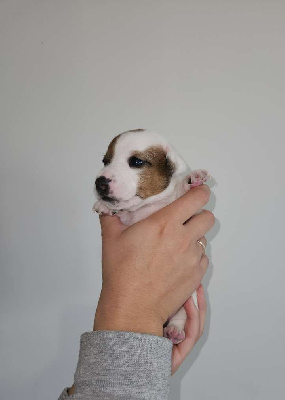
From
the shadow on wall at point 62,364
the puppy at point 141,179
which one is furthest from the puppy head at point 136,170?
the shadow on wall at point 62,364

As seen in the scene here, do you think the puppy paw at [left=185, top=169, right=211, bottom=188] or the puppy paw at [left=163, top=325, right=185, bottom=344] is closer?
the puppy paw at [left=163, top=325, right=185, bottom=344]

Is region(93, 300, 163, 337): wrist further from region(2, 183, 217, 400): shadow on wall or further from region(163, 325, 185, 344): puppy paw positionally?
region(2, 183, 217, 400): shadow on wall

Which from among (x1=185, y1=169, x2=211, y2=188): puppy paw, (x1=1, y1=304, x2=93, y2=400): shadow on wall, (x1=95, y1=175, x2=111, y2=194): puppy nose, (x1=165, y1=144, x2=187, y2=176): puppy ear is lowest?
(x1=1, y1=304, x2=93, y2=400): shadow on wall

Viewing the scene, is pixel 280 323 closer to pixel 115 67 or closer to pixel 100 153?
pixel 100 153

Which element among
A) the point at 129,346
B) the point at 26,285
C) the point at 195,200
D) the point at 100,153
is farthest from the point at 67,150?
the point at 129,346

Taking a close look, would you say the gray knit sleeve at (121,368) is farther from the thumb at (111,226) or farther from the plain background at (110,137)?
the plain background at (110,137)

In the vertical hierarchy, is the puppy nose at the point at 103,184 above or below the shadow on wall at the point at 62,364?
above

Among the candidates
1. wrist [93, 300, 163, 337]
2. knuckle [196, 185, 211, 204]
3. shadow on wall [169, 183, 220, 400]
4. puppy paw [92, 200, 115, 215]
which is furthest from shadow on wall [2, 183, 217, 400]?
wrist [93, 300, 163, 337]

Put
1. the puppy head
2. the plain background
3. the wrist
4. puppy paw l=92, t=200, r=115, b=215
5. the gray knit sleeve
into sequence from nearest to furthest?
the gray knit sleeve
the wrist
the puppy head
puppy paw l=92, t=200, r=115, b=215
the plain background

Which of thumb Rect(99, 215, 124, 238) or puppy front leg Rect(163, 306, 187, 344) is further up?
thumb Rect(99, 215, 124, 238)
